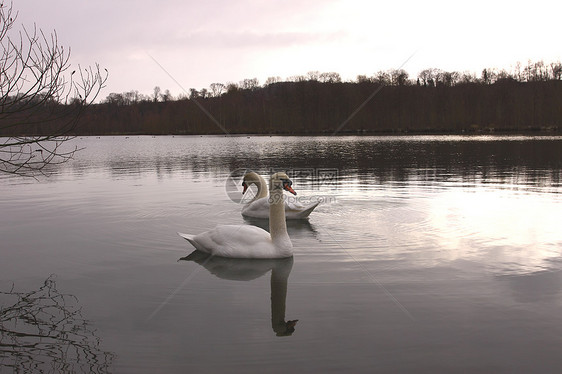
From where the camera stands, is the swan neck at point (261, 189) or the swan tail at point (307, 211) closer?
the swan tail at point (307, 211)

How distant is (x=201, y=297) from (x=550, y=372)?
439cm

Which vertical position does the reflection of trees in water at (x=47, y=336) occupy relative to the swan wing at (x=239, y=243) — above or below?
below

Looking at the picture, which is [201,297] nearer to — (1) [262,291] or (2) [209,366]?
(1) [262,291]

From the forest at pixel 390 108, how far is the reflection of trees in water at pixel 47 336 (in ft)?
269

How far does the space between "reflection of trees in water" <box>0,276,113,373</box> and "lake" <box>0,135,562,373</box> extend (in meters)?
0.02

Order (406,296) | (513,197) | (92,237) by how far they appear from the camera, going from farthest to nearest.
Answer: (513,197)
(92,237)
(406,296)

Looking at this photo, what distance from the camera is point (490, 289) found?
6.88 m

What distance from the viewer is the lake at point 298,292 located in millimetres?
5020

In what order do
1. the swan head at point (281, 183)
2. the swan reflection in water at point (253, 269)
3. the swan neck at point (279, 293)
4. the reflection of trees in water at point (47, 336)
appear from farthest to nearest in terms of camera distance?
1. the swan head at point (281, 183)
2. the swan reflection in water at point (253, 269)
3. the swan neck at point (279, 293)
4. the reflection of trees in water at point (47, 336)

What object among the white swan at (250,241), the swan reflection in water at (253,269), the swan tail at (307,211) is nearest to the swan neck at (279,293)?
the swan reflection in water at (253,269)

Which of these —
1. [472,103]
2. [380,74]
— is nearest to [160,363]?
[472,103]

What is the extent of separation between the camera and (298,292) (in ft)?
22.6

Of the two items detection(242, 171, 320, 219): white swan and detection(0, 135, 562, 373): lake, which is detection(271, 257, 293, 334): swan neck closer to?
detection(0, 135, 562, 373): lake

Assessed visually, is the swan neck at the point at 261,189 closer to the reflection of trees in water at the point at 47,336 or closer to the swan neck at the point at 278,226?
the swan neck at the point at 278,226
